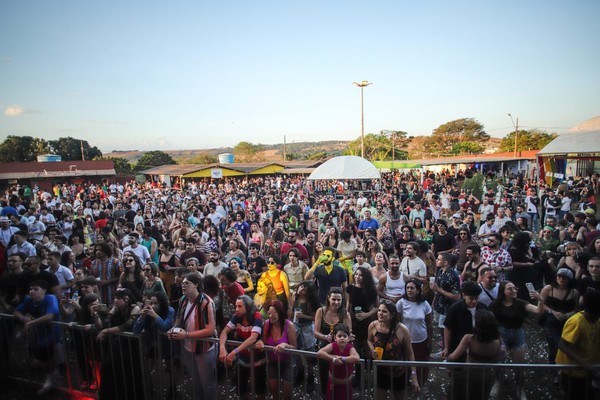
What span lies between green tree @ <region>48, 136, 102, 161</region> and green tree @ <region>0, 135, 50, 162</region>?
4.52 meters

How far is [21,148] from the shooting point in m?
60.7

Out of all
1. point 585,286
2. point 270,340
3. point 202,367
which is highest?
point 585,286

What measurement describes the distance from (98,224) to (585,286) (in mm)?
10179

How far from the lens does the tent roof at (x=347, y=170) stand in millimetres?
13234

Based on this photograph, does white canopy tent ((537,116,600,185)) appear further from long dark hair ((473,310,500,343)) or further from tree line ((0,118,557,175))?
tree line ((0,118,557,175))

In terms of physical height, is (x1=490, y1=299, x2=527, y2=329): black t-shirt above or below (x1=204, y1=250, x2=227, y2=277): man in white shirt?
below

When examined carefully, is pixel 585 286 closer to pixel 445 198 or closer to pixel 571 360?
pixel 571 360

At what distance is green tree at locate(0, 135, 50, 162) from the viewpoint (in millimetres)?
59219

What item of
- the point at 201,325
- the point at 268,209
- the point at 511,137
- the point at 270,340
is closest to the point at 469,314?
the point at 270,340

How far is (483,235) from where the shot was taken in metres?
7.35

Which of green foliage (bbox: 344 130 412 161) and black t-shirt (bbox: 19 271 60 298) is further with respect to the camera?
green foliage (bbox: 344 130 412 161)

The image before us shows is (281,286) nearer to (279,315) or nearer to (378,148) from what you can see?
(279,315)

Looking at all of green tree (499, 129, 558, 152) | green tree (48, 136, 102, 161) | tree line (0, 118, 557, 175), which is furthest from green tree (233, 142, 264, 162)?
green tree (499, 129, 558, 152)

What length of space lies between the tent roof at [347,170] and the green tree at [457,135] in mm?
64703
